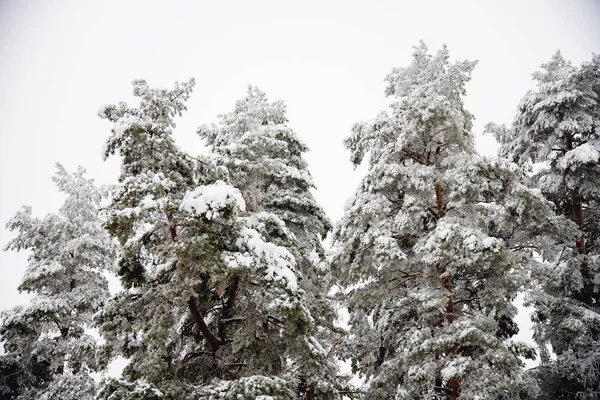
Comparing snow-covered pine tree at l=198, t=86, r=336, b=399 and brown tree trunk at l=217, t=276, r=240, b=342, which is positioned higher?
snow-covered pine tree at l=198, t=86, r=336, b=399

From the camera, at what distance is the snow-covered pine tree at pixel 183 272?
6.78 m

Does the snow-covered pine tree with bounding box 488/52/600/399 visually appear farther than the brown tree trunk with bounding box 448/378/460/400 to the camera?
Yes

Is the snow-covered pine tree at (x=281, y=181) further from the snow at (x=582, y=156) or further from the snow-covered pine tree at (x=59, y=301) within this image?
the snow at (x=582, y=156)

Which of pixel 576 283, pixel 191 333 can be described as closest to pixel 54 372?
pixel 191 333

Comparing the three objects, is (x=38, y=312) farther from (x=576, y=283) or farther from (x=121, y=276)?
(x=576, y=283)

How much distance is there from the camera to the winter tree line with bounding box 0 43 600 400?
725cm

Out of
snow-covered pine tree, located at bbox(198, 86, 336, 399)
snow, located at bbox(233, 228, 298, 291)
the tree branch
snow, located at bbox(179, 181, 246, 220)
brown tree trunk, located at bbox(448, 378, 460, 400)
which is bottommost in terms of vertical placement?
brown tree trunk, located at bbox(448, 378, 460, 400)

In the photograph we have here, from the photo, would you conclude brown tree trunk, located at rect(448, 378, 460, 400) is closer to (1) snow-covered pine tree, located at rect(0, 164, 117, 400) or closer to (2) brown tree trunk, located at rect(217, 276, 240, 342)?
(2) brown tree trunk, located at rect(217, 276, 240, 342)

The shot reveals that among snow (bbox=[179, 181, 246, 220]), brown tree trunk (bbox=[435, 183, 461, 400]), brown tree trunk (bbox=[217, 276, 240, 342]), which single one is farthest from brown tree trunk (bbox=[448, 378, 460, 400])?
snow (bbox=[179, 181, 246, 220])

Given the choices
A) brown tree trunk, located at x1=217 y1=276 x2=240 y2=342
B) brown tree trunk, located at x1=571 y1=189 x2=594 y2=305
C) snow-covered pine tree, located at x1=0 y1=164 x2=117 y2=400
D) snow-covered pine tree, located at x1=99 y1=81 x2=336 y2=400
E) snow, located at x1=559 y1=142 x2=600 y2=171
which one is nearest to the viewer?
snow-covered pine tree, located at x1=99 y1=81 x2=336 y2=400

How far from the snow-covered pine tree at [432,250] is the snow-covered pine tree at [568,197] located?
1.24m

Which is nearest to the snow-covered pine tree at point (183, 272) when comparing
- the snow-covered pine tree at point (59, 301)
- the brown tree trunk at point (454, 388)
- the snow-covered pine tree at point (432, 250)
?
the snow-covered pine tree at point (432, 250)

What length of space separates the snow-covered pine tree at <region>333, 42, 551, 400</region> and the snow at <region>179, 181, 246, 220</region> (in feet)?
12.3

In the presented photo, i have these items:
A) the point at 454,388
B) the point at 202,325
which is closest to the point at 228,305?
the point at 202,325
